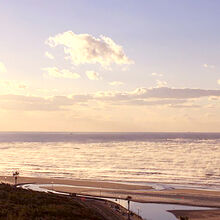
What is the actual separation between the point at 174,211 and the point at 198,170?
47.0 m

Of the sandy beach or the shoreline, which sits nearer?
the sandy beach

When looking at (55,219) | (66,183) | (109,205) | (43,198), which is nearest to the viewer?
(55,219)

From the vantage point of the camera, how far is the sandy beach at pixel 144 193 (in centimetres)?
5656

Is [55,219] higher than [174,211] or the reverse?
higher

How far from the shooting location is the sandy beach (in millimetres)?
56562

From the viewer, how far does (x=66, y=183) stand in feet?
270

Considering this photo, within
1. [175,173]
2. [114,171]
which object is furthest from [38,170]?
[175,173]

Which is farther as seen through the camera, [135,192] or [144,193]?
[135,192]

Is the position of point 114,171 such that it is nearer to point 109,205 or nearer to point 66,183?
point 66,183

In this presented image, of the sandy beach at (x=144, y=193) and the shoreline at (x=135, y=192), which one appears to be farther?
the shoreline at (x=135, y=192)

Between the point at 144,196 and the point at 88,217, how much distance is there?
90.9 ft

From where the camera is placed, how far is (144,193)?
2682 inches

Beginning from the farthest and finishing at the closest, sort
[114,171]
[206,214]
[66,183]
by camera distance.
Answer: [114,171] < [66,183] < [206,214]

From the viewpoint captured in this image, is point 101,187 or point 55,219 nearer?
point 55,219
